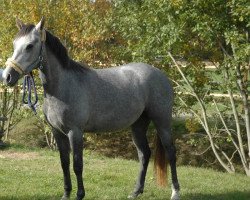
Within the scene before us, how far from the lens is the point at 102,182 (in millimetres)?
6609

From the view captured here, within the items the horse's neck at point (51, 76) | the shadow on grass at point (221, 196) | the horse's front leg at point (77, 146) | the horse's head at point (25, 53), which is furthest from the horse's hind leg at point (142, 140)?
the horse's head at point (25, 53)

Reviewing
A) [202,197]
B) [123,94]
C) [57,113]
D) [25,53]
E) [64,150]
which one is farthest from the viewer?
[202,197]

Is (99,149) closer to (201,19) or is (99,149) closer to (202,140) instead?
(202,140)

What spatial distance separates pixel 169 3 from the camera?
26.2 ft

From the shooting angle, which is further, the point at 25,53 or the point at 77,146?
the point at 77,146

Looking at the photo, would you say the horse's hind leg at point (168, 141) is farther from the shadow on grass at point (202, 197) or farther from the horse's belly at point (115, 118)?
the horse's belly at point (115, 118)

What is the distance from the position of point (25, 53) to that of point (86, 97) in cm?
85

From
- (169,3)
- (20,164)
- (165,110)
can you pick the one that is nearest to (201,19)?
(169,3)

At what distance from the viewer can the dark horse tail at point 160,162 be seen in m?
6.02

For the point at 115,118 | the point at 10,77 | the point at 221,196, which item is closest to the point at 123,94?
the point at 115,118

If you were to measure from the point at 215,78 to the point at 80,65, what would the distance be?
4737mm

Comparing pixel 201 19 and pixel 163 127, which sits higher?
pixel 201 19

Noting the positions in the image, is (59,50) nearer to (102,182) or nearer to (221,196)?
(102,182)

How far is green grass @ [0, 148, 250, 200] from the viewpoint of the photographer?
5914mm
